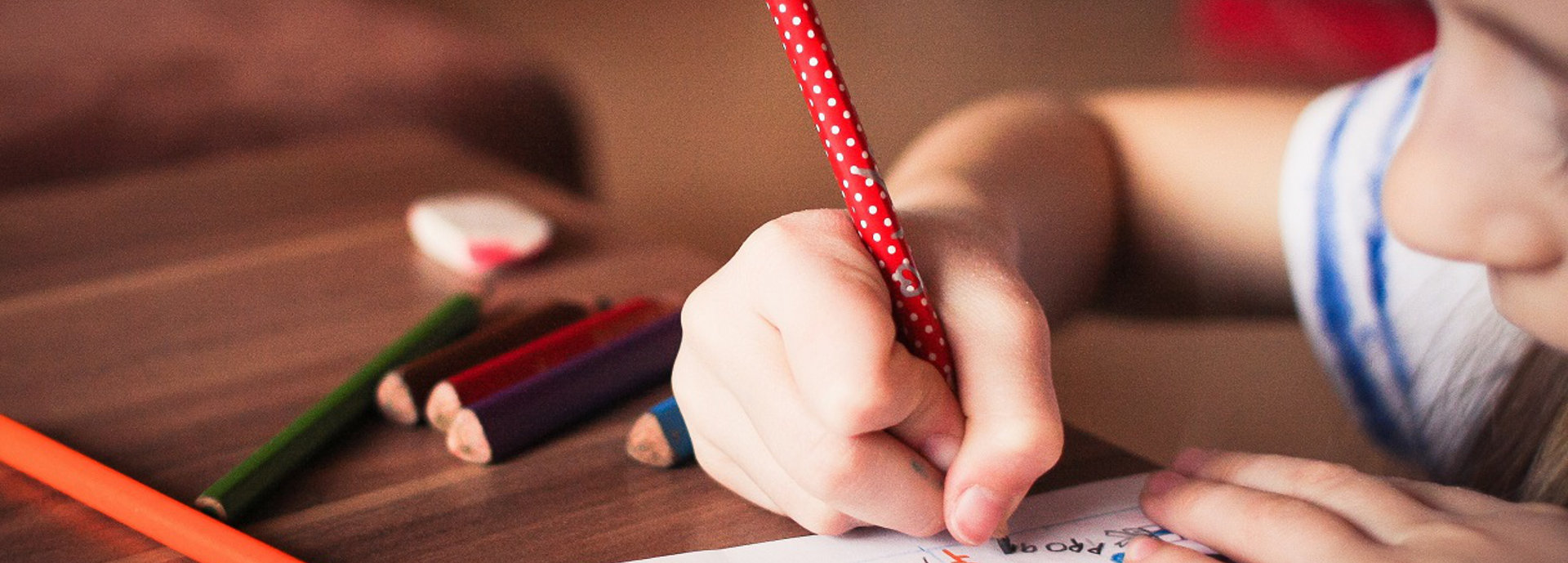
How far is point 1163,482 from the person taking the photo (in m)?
0.34

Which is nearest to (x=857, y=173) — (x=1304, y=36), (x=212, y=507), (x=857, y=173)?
(x=857, y=173)

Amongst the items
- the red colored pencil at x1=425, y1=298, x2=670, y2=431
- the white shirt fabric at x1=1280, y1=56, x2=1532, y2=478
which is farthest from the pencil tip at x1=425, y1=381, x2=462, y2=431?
the white shirt fabric at x1=1280, y1=56, x2=1532, y2=478

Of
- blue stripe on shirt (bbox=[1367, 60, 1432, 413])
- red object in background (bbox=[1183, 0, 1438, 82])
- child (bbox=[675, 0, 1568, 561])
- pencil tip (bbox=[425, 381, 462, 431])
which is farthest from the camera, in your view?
red object in background (bbox=[1183, 0, 1438, 82])

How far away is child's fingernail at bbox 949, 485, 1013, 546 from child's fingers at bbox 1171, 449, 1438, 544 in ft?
0.26

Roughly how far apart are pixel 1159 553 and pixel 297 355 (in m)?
0.32

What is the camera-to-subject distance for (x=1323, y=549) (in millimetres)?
298

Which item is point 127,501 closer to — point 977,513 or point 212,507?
point 212,507

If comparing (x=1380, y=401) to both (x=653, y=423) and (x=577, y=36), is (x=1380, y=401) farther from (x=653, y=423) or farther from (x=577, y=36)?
(x=577, y=36)

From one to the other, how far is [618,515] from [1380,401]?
34 cm

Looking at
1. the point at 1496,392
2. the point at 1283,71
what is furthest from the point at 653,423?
the point at 1283,71

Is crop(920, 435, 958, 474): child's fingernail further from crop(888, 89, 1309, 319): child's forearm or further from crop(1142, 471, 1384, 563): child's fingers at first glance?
crop(888, 89, 1309, 319): child's forearm

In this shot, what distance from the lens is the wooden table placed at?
343 mm

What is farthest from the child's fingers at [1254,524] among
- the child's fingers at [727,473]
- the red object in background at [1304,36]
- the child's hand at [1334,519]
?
the red object in background at [1304,36]

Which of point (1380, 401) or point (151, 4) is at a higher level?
point (151, 4)
